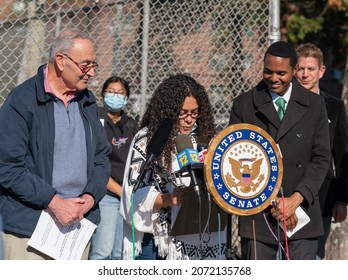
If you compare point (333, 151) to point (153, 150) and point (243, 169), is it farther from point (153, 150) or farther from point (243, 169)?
point (153, 150)

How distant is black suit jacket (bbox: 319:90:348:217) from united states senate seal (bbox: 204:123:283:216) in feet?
5.27

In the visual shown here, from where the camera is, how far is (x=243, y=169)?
208 inches

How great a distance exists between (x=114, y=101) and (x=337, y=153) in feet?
6.62

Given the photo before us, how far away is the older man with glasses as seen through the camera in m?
5.18

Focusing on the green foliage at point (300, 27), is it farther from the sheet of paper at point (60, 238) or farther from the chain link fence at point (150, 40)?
the sheet of paper at point (60, 238)

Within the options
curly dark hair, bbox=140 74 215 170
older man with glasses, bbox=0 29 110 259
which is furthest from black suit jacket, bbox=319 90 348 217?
older man with glasses, bbox=0 29 110 259

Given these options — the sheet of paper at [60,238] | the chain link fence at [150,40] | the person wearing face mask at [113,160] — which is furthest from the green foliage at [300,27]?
the sheet of paper at [60,238]

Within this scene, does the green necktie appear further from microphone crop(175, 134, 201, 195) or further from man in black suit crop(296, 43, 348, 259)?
microphone crop(175, 134, 201, 195)

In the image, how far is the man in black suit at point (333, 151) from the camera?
689 centimetres

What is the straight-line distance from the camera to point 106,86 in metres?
7.53

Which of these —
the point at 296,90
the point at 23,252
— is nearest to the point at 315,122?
the point at 296,90

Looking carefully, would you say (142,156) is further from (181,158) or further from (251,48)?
(251,48)

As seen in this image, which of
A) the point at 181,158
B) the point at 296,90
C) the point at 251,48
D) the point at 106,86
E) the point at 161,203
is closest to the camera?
the point at 181,158
